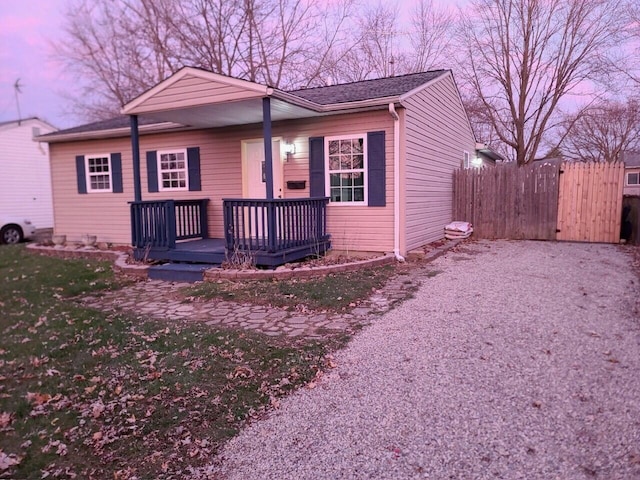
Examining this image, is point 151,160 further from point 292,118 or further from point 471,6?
point 471,6

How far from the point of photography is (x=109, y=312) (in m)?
5.70

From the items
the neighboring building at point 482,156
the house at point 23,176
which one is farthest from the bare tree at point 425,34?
the house at point 23,176

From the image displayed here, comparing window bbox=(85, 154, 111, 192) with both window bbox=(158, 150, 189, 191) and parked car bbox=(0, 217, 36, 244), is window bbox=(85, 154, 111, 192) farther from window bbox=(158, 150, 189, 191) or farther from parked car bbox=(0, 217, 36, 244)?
parked car bbox=(0, 217, 36, 244)

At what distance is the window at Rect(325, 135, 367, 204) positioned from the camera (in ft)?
27.8

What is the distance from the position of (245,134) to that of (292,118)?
1.25 meters

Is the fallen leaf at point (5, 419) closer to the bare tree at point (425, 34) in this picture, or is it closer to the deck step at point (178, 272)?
the deck step at point (178, 272)

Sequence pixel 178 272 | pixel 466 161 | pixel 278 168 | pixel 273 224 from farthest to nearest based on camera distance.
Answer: pixel 466 161
pixel 278 168
pixel 178 272
pixel 273 224

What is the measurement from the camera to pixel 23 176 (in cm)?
1755

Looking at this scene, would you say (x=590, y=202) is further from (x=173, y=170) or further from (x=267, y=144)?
(x=173, y=170)

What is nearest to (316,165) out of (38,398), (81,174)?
(38,398)

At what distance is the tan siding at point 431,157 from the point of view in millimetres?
8570

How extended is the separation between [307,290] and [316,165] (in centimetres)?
347

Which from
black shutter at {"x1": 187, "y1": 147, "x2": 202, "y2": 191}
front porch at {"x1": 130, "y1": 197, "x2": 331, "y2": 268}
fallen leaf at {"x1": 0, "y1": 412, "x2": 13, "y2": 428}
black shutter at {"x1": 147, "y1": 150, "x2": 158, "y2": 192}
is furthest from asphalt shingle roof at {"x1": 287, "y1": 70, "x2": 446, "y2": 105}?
fallen leaf at {"x1": 0, "y1": 412, "x2": 13, "y2": 428}

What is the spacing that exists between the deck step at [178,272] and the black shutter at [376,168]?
128 inches
